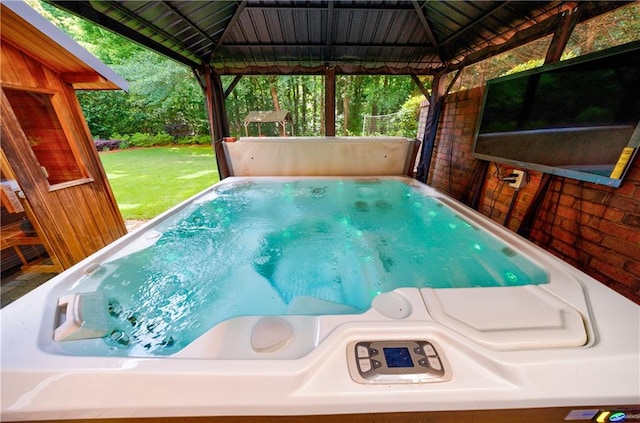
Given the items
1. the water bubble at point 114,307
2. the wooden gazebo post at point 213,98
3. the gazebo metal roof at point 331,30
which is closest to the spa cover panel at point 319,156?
the wooden gazebo post at point 213,98

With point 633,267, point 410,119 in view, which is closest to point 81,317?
point 633,267

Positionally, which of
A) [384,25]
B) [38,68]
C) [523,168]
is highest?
[384,25]

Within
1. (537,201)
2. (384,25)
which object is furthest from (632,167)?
(384,25)

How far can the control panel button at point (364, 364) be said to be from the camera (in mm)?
596

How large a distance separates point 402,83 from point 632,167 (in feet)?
30.3

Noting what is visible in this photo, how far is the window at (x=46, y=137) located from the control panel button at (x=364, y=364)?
239 cm

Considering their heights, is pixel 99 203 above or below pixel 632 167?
below

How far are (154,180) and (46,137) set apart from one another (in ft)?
11.1

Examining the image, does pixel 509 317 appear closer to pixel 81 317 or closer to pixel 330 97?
pixel 81 317

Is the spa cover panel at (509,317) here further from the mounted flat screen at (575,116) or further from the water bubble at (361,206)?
the water bubble at (361,206)

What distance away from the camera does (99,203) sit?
6.65 ft

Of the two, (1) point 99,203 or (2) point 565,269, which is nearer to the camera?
(2) point 565,269

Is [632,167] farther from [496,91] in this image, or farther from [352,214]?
[352,214]

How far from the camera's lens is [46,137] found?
1.82m
